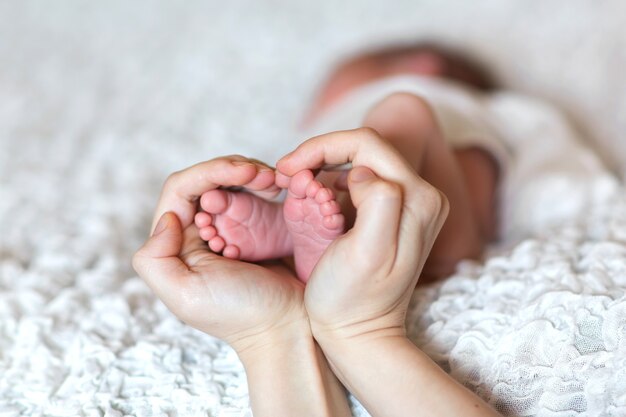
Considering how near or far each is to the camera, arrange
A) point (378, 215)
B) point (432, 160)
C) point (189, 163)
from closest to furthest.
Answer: point (378, 215) < point (432, 160) < point (189, 163)

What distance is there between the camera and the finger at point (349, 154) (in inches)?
25.7

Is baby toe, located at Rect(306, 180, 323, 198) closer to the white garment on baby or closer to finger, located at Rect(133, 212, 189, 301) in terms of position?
finger, located at Rect(133, 212, 189, 301)

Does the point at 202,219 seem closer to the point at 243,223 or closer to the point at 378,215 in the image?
the point at 243,223

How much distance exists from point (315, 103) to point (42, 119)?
1.94ft

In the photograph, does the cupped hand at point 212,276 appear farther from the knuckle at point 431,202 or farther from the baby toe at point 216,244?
the knuckle at point 431,202

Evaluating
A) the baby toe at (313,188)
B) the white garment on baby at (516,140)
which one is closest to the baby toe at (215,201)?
the baby toe at (313,188)

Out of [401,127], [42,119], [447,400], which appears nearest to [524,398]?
[447,400]

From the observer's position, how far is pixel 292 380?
0.66 m

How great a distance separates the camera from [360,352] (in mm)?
641

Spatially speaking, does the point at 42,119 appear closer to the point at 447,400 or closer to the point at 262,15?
the point at 262,15

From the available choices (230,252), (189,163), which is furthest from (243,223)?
(189,163)

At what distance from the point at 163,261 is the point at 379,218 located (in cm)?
23

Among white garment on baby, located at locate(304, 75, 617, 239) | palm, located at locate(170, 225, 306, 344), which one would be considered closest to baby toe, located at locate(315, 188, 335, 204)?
palm, located at locate(170, 225, 306, 344)

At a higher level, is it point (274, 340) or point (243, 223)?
point (243, 223)
